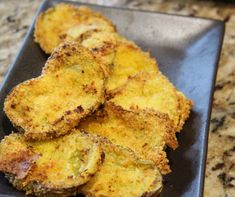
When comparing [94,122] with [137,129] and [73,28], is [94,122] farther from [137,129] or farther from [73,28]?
[73,28]

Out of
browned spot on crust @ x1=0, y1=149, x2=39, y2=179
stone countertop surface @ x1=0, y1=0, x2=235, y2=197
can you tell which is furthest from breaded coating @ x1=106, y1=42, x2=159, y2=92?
browned spot on crust @ x1=0, y1=149, x2=39, y2=179

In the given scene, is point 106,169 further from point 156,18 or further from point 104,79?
point 156,18

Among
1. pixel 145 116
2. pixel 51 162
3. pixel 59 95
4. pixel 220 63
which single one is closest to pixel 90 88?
pixel 59 95

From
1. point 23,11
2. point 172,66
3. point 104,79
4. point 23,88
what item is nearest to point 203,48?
point 172,66

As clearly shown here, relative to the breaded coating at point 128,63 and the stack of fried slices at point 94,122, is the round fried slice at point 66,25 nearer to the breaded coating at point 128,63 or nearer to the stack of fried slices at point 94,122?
the stack of fried slices at point 94,122

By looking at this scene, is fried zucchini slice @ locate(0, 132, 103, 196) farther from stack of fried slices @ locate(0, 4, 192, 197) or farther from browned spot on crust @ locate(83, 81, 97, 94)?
browned spot on crust @ locate(83, 81, 97, 94)

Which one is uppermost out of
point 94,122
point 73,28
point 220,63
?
point 73,28
